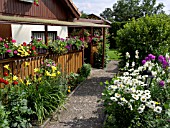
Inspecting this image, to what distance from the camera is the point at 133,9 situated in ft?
173

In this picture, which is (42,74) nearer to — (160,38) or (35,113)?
(35,113)

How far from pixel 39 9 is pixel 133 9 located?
159 ft

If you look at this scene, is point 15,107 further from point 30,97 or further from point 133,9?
point 133,9

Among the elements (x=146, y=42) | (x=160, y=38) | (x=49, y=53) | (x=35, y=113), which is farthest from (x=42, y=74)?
(x=160, y=38)

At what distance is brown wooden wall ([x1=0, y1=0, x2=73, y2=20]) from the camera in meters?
6.82

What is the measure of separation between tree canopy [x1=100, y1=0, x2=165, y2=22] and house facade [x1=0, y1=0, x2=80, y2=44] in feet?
128

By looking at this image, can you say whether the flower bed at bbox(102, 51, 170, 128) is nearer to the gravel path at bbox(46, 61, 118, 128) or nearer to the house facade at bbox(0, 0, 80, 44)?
the gravel path at bbox(46, 61, 118, 128)

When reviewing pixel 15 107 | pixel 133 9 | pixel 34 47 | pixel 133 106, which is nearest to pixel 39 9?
pixel 34 47

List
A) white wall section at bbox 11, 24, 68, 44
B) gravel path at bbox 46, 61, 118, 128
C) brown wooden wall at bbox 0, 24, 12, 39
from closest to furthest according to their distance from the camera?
gravel path at bbox 46, 61, 118, 128
brown wooden wall at bbox 0, 24, 12, 39
white wall section at bbox 11, 24, 68, 44

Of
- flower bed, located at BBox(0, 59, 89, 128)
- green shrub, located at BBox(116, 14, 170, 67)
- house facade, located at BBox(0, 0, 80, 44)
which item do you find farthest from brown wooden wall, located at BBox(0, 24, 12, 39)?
green shrub, located at BBox(116, 14, 170, 67)

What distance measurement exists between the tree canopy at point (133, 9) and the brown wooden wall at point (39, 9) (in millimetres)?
39143

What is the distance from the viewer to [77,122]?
4594 mm

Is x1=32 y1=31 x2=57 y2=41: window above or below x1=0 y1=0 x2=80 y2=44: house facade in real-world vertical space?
below

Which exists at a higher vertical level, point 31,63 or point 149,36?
point 149,36
